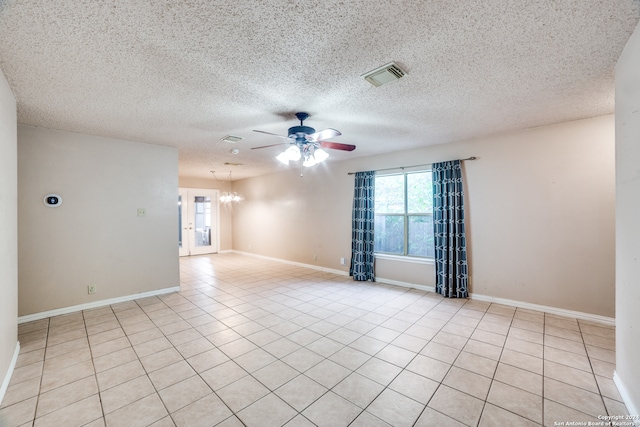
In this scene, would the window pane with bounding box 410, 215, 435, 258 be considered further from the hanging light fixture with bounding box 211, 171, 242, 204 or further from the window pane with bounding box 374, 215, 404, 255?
the hanging light fixture with bounding box 211, 171, 242, 204

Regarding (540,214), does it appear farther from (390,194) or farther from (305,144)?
(305,144)

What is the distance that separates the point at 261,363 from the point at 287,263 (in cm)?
467

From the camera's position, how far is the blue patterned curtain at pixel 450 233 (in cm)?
414

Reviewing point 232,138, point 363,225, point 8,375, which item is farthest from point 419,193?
point 8,375

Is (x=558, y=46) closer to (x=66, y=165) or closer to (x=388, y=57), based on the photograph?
(x=388, y=57)

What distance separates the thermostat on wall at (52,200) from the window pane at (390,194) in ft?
16.5

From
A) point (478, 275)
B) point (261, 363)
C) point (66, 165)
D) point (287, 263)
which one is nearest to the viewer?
point (261, 363)

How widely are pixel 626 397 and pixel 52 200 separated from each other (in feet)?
20.4

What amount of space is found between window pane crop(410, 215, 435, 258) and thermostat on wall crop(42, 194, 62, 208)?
214 inches

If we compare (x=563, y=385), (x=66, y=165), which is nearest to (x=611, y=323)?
(x=563, y=385)

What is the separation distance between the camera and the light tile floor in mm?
1824

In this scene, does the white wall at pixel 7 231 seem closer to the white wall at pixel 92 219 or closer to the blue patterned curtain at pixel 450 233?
the white wall at pixel 92 219

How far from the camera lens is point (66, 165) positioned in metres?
3.67

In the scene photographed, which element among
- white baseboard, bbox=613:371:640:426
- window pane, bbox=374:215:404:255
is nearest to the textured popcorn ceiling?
window pane, bbox=374:215:404:255
